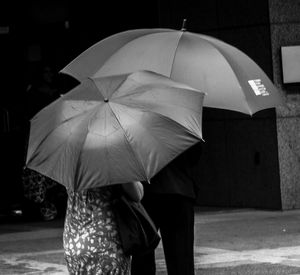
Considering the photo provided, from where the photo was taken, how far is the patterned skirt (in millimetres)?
4957

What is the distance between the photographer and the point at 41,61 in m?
16.2

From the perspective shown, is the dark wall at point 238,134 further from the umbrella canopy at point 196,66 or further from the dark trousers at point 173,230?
the dark trousers at point 173,230

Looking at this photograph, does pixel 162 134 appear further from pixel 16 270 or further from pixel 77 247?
pixel 16 270

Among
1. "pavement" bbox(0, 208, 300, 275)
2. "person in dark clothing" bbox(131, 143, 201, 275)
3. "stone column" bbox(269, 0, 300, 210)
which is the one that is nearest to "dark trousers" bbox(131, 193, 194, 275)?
"person in dark clothing" bbox(131, 143, 201, 275)

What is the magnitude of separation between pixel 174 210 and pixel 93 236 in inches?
47.4

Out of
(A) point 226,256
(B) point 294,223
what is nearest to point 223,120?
(B) point 294,223

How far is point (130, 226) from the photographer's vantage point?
5066 mm

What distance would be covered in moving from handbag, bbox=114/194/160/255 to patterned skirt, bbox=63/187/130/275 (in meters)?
0.03

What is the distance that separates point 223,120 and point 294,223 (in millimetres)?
2503

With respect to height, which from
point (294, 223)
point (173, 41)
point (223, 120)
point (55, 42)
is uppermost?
point (173, 41)

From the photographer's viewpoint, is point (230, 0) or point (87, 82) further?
point (230, 0)

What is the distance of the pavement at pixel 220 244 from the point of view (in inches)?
340

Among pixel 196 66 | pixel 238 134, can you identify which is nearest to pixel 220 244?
pixel 238 134

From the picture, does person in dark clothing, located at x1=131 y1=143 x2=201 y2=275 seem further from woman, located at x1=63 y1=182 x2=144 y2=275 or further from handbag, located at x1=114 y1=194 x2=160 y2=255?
woman, located at x1=63 y1=182 x2=144 y2=275
